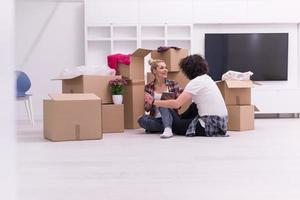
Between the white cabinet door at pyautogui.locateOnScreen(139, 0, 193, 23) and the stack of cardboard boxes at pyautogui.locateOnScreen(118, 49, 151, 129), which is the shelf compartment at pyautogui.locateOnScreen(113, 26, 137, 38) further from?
the stack of cardboard boxes at pyautogui.locateOnScreen(118, 49, 151, 129)

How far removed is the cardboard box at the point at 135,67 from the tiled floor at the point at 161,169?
1.34 meters

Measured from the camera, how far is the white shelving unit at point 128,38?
6.38 metres

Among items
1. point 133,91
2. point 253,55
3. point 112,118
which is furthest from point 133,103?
point 253,55

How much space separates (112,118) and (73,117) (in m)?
0.83

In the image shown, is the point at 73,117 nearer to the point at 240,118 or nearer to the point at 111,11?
the point at 240,118

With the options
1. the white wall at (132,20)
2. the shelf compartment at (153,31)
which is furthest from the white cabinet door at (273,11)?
the shelf compartment at (153,31)

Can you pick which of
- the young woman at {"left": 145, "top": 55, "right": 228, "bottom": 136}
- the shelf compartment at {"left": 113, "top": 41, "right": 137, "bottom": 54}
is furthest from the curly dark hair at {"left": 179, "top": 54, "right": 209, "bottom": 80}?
the shelf compartment at {"left": 113, "top": 41, "right": 137, "bottom": 54}

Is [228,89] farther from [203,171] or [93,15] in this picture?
[93,15]

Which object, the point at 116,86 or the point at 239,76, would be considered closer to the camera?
the point at 116,86

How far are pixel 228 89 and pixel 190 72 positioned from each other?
78 centimetres

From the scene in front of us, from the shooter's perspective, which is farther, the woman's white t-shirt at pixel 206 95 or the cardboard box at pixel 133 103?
the cardboard box at pixel 133 103

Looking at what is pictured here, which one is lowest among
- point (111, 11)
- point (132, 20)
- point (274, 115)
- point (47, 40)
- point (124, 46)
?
point (274, 115)

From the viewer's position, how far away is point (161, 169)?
2.14 metres

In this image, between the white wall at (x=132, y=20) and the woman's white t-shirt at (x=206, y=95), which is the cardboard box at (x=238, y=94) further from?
the white wall at (x=132, y=20)
